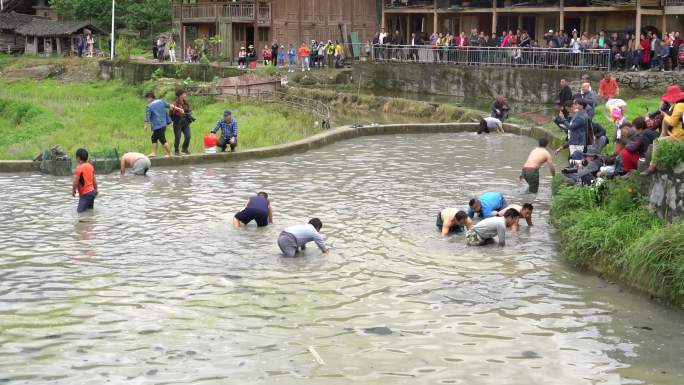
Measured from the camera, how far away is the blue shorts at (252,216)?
16125 millimetres

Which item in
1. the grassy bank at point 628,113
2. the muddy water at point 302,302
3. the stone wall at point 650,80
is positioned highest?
the stone wall at point 650,80

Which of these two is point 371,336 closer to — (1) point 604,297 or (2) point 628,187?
(1) point 604,297

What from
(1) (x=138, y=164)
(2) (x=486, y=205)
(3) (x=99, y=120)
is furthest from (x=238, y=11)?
(2) (x=486, y=205)

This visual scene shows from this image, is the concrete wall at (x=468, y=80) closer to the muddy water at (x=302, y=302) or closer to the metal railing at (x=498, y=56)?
the metal railing at (x=498, y=56)

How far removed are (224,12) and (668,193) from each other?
46.3m

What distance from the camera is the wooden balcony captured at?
184ft

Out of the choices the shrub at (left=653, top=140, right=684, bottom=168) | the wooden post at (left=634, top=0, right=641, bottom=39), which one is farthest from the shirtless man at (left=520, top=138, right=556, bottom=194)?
the wooden post at (left=634, top=0, right=641, bottom=39)

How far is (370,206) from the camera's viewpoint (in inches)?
720

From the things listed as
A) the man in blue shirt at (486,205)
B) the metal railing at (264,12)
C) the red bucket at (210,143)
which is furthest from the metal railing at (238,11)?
the man in blue shirt at (486,205)

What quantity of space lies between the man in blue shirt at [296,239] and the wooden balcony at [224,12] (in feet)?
141

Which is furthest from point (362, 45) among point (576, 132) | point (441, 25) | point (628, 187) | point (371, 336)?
point (371, 336)

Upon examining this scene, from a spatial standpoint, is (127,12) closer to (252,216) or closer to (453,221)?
(252,216)

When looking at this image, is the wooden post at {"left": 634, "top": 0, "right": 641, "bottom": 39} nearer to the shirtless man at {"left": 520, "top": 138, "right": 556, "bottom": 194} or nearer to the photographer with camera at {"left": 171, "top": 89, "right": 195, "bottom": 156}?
the shirtless man at {"left": 520, "top": 138, "right": 556, "bottom": 194}

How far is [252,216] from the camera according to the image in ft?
53.0
